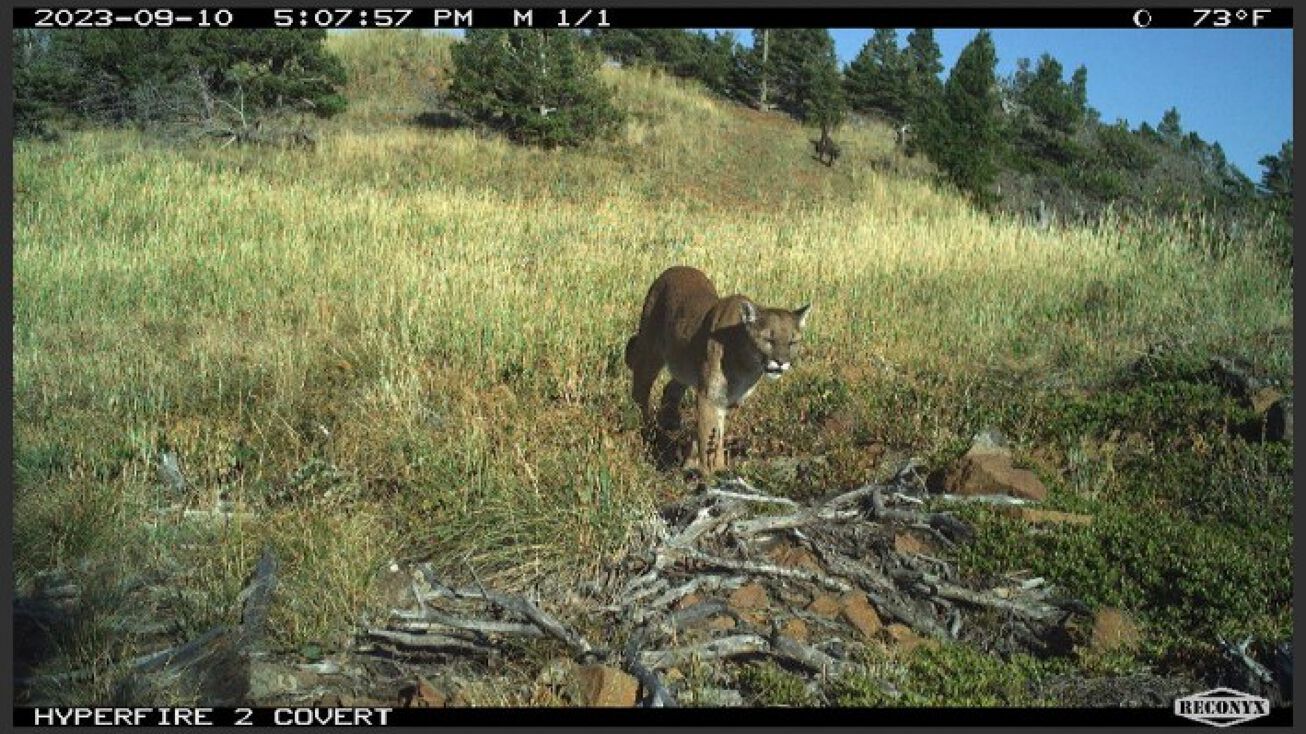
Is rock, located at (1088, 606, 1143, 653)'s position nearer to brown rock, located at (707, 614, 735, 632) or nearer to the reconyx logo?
the reconyx logo

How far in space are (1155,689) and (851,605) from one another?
1.32 m

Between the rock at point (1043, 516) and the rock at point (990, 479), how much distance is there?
9.6 inches

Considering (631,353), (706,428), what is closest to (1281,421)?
(706,428)

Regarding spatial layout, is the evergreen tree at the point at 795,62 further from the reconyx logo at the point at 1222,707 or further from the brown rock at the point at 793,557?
the reconyx logo at the point at 1222,707

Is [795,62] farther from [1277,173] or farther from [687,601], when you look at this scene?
[687,601]

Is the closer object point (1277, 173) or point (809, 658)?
point (809, 658)

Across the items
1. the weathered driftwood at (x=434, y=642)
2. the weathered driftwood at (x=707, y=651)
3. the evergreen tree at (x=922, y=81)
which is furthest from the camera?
the evergreen tree at (x=922, y=81)

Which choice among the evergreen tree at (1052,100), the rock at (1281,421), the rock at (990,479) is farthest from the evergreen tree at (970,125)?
the rock at (990,479)

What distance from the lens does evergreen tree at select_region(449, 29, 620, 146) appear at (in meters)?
25.7

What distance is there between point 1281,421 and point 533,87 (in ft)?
69.6

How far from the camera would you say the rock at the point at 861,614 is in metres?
4.98

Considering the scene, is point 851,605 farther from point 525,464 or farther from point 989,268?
point 989,268

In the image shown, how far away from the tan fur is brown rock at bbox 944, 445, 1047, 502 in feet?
4.11

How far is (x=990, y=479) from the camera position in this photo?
6.66m
